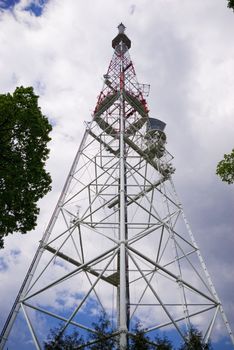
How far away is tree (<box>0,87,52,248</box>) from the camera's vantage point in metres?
10.6

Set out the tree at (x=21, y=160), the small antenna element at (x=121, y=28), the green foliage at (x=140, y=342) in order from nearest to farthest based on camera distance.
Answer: the green foliage at (x=140, y=342)
the tree at (x=21, y=160)
the small antenna element at (x=121, y=28)

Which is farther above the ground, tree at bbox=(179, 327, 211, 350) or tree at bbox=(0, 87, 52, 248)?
tree at bbox=(0, 87, 52, 248)

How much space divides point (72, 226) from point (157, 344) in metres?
7.92

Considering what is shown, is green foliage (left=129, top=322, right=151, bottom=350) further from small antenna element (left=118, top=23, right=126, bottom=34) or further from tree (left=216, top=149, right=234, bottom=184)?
small antenna element (left=118, top=23, right=126, bottom=34)

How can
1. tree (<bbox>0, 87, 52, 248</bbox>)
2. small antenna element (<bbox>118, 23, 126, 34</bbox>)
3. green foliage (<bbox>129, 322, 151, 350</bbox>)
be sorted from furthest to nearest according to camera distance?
small antenna element (<bbox>118, 23, 126, 34</bbox>)
tree (<bbox>0, 87, 52, 248</bbox>)
green foliage (<bbox>129, 322, 151, 350</bbox>)

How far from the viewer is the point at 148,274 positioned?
16.0 m

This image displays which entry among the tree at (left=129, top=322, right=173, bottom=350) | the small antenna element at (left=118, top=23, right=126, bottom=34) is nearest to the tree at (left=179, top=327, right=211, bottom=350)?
the tree at (left=129, top=322, right=173, bottom=350)

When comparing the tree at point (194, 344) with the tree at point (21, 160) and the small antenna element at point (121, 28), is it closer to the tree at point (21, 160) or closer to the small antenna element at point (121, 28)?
the tree at point (21, 160)

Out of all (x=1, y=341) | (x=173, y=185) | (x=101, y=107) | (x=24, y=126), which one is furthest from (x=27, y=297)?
(x=101, y=107)

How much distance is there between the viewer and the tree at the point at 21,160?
10.6 metres

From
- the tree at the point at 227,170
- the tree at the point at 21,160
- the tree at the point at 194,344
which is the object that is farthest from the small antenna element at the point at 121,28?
the tree at the point at 194,344

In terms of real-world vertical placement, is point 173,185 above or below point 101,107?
below

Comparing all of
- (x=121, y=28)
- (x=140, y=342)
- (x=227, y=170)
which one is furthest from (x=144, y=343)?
(x=121, y=28)

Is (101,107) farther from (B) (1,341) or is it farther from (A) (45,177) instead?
(B) (1,341)
